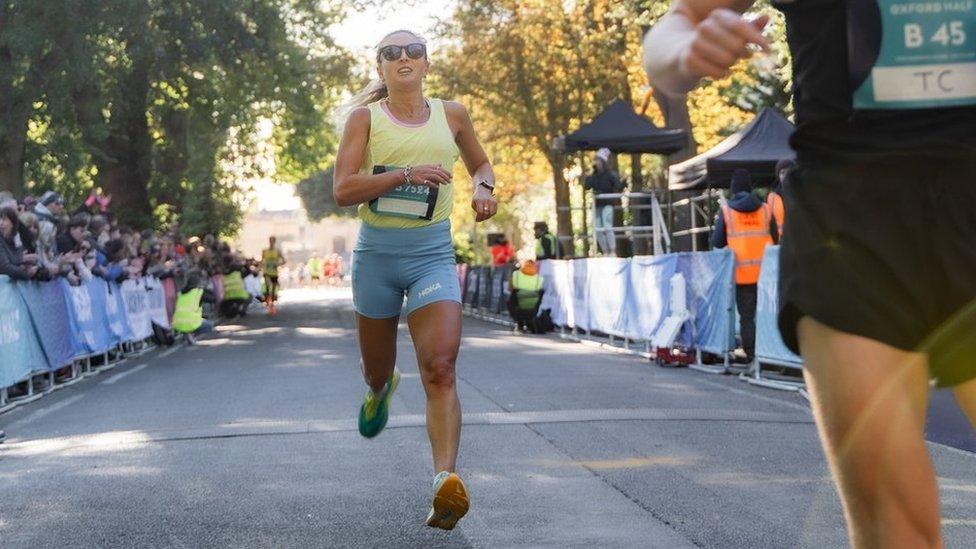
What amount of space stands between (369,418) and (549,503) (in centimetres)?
85

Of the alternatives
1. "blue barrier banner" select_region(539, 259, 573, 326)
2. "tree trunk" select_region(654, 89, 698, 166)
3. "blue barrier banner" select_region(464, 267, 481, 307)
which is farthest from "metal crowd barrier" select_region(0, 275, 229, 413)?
"blue barrier banner" select_region(464, 267, 481, 307)

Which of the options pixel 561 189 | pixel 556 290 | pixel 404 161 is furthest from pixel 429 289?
pixel 561 189

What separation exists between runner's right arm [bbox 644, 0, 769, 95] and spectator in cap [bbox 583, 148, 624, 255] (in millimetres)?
19218

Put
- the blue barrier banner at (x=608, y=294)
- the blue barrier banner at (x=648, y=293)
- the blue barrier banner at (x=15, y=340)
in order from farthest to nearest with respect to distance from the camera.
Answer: the blue barrier banner at (x=608, y=294) < the blue barrier banner at (x=648, y=293) < the blue barrier banner at (x=15, y=340)

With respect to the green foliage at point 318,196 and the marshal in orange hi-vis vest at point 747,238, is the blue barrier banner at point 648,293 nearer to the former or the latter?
the marshal in orange hi-vis vest at point 747,238

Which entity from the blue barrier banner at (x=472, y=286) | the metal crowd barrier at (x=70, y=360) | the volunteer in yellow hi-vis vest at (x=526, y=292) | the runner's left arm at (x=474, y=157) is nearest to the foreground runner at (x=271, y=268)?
the blue barrier banner at (x=472, y=286)

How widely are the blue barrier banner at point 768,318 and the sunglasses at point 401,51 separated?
6.70 metres

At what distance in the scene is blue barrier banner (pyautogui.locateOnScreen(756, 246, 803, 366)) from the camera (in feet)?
39.8

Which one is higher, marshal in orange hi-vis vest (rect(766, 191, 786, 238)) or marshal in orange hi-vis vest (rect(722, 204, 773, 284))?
marshal in orange hi-vis vest (rect(766, 191, 786, 238))

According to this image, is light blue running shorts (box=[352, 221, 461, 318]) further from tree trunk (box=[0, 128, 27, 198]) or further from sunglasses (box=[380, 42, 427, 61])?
tree trunk (box=[0, 128, 27, 198])

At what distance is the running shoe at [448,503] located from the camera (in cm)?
505

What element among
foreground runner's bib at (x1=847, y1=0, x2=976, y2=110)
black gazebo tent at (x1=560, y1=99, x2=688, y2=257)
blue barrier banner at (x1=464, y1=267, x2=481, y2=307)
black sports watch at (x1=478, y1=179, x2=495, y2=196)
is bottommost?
blue barrier banner at (x1=464, y1=267, x2=481, y2=307)

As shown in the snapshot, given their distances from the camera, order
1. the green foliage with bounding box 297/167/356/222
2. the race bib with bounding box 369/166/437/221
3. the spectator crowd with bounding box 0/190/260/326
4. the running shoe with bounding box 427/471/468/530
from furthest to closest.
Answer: the green foliage with bounding box 297/167/356/222, the spectator crowd with bounding box 0/190/260/326, the race bib with bounding box 369/166/437/221, the running shoe with bounding box 427/471/468/530

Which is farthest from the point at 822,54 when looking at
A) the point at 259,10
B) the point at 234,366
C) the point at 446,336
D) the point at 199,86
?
the point at 199,86
